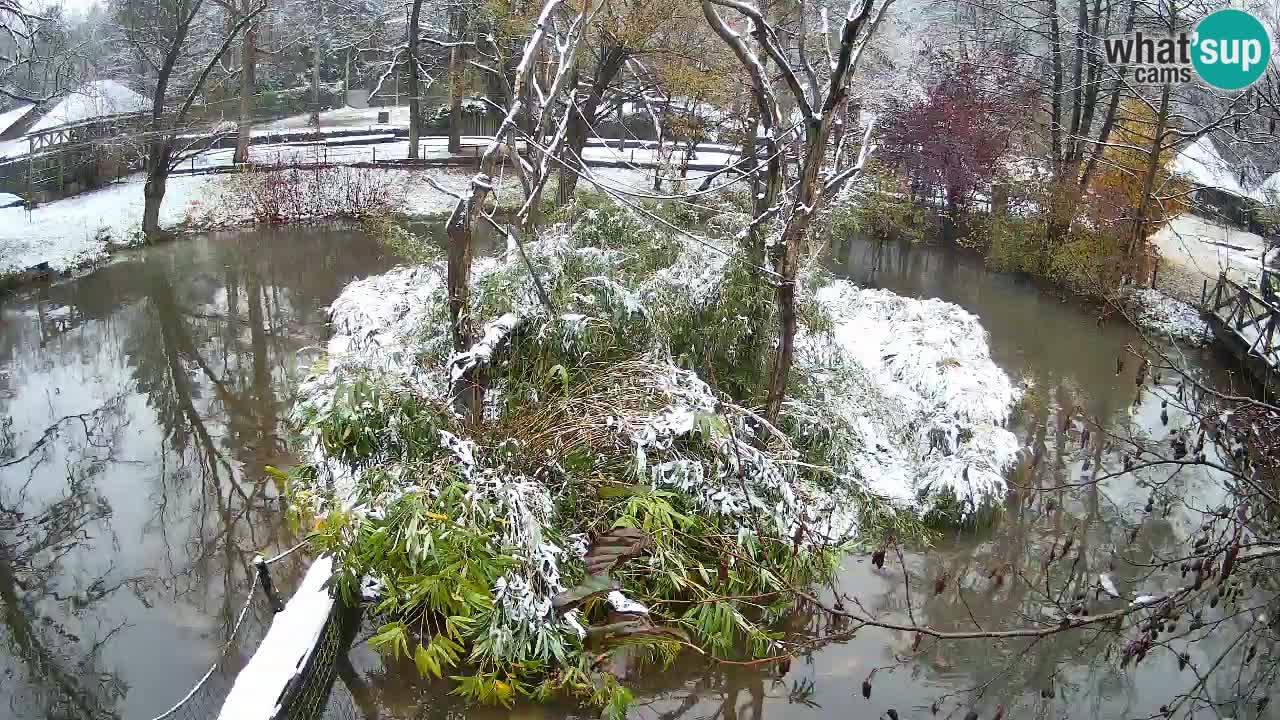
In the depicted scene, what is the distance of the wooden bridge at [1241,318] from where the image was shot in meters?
12.9

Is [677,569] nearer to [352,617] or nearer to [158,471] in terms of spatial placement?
[352,617]

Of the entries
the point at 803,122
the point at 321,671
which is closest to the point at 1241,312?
the point at 803,122

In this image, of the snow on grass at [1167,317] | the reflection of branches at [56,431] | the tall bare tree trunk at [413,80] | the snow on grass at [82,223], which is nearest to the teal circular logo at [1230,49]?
the snow on grass at [1167,317]

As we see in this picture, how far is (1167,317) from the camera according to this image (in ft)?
51.9

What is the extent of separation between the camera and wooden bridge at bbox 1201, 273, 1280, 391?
12891 mm

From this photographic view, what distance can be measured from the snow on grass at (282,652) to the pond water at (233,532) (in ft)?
2.14

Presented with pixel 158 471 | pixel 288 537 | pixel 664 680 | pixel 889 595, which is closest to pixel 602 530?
pixel 664 680

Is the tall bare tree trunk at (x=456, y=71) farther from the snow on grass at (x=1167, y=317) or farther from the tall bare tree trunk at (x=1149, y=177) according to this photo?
the snow on grass at (x=1167, y=317)

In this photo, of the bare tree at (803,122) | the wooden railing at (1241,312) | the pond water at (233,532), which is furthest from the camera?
the wooden railing at (1241,312)

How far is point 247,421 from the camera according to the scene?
38.9 ft

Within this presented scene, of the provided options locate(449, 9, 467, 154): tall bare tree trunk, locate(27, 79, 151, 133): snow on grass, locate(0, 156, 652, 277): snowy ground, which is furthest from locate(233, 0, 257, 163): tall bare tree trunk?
locate(449, 9, 467, 154): tall bare tree trunk

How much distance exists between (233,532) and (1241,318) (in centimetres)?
1366

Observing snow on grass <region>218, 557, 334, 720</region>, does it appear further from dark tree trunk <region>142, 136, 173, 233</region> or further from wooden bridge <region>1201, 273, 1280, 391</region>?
dark tree trunk <region>142, 136, 173, 233</region>

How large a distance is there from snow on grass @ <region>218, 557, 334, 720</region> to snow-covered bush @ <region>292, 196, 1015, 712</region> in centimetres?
31
